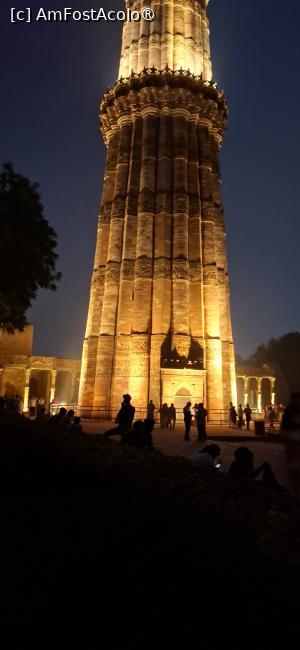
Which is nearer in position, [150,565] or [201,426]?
[150,565]

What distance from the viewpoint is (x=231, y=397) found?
30266 mm

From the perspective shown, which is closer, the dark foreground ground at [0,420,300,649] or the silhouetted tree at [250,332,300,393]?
the dark foreground ground at [0,420,300,649]

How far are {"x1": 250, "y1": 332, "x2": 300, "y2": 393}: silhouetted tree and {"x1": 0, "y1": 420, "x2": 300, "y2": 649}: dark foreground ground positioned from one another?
207ft

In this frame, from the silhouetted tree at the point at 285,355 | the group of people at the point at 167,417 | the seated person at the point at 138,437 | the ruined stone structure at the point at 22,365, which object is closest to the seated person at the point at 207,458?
the seated person at the point at 138,437

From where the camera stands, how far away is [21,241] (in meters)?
16.4

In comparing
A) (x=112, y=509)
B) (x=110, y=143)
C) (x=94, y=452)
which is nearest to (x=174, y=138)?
(x=110, y=143)

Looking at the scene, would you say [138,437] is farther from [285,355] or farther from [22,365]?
[285,355]

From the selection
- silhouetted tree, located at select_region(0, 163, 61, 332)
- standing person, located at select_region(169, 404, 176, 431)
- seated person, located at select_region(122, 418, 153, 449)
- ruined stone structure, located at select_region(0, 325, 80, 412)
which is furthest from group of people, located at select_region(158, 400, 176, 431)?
ruined stone structure, located at select_region(0, 325, 80, 412)

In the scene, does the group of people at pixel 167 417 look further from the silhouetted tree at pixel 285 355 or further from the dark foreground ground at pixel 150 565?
the silhouetted tree at pixel 285 355

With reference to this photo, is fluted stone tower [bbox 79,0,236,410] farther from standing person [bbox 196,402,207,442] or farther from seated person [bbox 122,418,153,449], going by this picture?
seated person [bbox 122,418,153,449]

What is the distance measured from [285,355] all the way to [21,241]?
58.5 metres

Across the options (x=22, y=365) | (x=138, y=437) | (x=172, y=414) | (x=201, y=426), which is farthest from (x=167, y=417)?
(x=22, y=365)

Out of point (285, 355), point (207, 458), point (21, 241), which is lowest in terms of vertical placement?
point (207, 458)

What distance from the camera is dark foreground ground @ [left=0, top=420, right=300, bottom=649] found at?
6.61 feet
